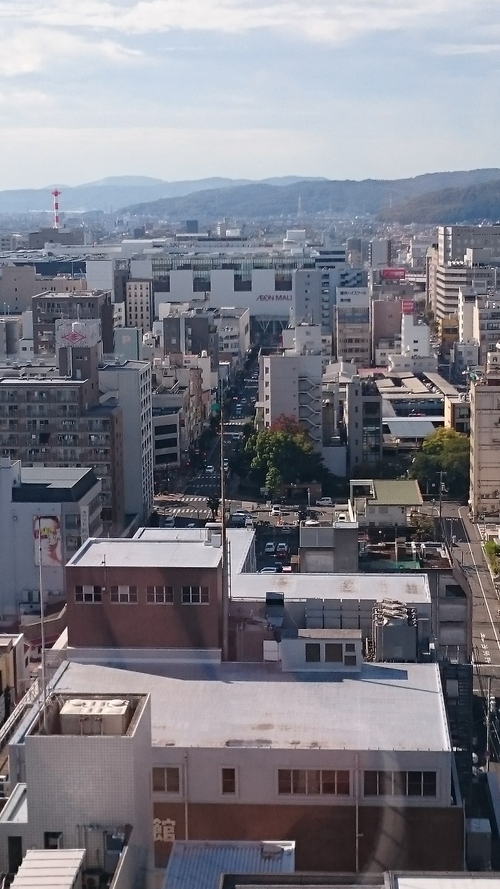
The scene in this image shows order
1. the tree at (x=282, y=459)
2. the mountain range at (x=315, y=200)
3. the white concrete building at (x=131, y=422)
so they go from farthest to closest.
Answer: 1. the mountain range at (x=315, y=200)
2. the tree at (x=282, y=459)
3. the white concrete building at (x=131, y=422)

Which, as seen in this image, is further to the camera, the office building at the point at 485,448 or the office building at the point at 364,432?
the office building at the point at 364,432

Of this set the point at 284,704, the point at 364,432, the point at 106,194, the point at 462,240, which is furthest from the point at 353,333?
the point at 106,194

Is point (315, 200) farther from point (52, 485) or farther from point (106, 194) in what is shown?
point (52, 485)

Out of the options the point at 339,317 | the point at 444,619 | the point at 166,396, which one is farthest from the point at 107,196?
the point at 444,619

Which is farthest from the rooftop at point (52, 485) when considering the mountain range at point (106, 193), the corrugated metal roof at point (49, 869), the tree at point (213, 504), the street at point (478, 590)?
the mountain range at point (106, 193)

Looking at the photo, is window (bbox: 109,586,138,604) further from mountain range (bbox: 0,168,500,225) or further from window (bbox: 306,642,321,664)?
mountain range (bbox: 0,168,500,225)

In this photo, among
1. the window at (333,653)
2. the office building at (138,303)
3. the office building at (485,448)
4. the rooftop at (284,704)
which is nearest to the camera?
the rooftop at (284,704)

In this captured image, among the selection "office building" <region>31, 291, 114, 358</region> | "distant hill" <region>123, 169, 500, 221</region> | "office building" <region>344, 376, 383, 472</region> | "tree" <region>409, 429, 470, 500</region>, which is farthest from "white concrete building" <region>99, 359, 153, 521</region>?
"distant hill" <region>123, 169, 500, 221</region>

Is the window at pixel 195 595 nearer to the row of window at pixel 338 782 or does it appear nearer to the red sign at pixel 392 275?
the row of window at pixel 338 782
